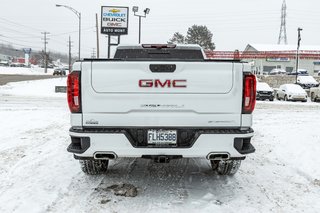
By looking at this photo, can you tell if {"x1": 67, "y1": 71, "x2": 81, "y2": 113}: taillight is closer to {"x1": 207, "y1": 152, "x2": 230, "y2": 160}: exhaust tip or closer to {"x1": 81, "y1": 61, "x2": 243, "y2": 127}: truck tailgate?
{"x1": 81, "y1": 61, "x2": 243, "y2": 127}: truck tailgate

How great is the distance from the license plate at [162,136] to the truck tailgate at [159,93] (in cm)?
9

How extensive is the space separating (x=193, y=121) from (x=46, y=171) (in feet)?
8.75

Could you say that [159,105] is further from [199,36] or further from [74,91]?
[199,36]

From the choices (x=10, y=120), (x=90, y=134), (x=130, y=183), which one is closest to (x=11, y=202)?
(x=90, y=134)

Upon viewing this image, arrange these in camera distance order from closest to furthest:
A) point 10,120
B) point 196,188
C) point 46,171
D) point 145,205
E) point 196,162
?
point 145,205 → point 196,188 → point 46,171 → point 196,162 → point 10,120

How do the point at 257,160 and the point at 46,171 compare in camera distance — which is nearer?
the point at 46,171

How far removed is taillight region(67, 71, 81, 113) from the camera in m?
4.32

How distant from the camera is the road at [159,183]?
428cm

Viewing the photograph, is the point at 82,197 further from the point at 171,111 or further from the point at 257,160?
the point at 257,160

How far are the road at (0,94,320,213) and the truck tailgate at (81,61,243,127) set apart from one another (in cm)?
97

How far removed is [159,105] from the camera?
4.32 meters

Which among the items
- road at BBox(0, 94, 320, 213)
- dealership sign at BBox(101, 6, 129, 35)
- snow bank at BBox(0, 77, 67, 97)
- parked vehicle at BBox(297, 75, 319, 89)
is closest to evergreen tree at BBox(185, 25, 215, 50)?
parked vehicle at BBox(297, 75, 319, 89)

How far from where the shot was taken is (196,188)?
16.3 feet

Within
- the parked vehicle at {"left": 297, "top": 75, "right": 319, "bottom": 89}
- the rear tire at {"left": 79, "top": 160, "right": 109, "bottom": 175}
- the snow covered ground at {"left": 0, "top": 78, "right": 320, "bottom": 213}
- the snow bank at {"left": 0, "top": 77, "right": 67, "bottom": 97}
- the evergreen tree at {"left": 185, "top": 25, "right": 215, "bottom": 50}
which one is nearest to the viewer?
the snow covered ground at {"left": 0, "top": 78, "right": 320, "bottom": 213}
